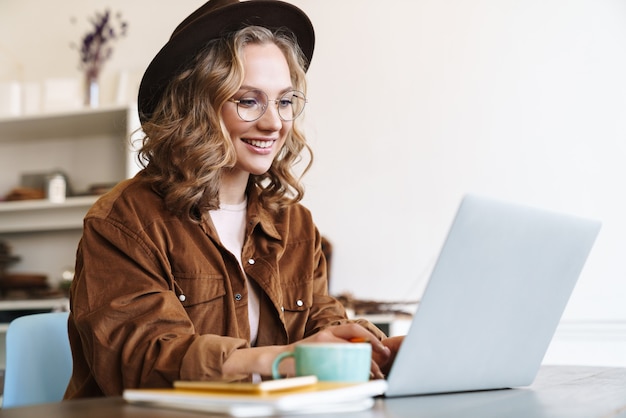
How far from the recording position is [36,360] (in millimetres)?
1624

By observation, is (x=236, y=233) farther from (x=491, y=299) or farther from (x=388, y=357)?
(x=491, y=299)

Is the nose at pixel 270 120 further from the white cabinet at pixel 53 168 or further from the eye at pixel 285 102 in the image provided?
the white cabinet at pixel 53 168

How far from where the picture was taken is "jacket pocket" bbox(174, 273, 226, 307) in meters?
1.58

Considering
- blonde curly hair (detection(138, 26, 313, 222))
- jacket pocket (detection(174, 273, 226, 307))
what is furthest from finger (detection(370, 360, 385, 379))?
blonde curly hair (detection(138, 26, 313, 222))

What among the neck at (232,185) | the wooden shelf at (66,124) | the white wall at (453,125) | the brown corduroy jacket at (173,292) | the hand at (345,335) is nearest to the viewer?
the hand at (345,335)

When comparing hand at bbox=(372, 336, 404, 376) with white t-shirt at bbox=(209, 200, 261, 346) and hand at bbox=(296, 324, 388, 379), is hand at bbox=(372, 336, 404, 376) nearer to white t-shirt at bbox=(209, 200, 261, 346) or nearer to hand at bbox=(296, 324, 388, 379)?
hand at bbox=(296, 324, 388, 379)

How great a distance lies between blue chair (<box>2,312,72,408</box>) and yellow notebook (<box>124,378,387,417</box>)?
718 millimetres

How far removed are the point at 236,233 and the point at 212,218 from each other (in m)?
0.06

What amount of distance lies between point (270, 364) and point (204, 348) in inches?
4.5

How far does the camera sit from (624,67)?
363 cm

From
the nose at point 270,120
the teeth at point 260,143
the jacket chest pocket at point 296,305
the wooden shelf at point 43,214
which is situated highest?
the nose at point 270,120

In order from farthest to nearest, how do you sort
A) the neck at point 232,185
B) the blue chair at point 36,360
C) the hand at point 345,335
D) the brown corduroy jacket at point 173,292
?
the neck at point 232,185 → the blue chair at point 36,360 → the brown corduroy jacket at point 173,292 → the hand at point 345,335

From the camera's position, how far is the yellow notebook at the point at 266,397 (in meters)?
0.83

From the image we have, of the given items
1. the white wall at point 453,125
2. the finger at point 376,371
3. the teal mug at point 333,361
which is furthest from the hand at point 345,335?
the white wall at point 453,125
